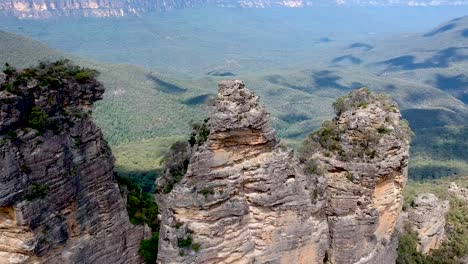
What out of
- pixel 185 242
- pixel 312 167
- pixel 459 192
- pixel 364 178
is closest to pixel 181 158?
pixel 185 242

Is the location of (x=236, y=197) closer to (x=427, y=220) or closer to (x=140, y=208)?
(x=140, y=208)

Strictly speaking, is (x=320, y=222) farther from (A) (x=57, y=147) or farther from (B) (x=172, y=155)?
(A) (x=57, y=147)

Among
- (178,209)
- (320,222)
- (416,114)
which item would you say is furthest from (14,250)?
(416,114)

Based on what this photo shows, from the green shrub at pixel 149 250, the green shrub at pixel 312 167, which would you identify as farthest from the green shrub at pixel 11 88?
the green shrub at pixel 312 167

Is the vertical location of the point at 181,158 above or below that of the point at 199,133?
below

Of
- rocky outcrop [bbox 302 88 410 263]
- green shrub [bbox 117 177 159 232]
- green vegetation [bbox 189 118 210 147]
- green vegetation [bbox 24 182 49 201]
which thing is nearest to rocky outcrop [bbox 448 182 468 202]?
rocky outcrop [bbox 302 88 410 263]
